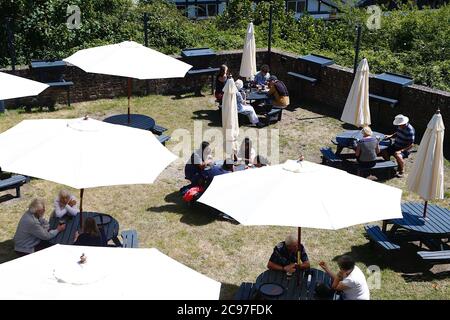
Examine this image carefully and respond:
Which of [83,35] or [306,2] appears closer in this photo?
[83,35]

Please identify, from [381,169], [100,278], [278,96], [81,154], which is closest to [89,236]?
[81,154]

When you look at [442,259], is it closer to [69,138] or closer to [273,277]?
[273,277]

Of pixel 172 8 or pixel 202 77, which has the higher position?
pixel 172 8

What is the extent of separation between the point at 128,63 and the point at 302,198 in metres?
7.02

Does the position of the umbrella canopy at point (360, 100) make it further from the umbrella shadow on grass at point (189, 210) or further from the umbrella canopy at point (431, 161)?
the umbrella shadow on grass at point (189, 210)

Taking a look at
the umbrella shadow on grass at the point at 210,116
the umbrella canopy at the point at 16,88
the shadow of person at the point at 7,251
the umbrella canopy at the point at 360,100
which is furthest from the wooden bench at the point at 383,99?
the shadow of person at the point at 7,251

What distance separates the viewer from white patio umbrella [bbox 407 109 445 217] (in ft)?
29.8

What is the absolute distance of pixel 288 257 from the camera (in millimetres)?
7660

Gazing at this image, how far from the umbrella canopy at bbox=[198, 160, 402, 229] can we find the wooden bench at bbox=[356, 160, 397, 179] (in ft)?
14.5

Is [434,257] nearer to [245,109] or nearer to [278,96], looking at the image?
[245,109]

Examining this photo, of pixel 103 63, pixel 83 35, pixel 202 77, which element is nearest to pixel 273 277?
pixel 103 63
